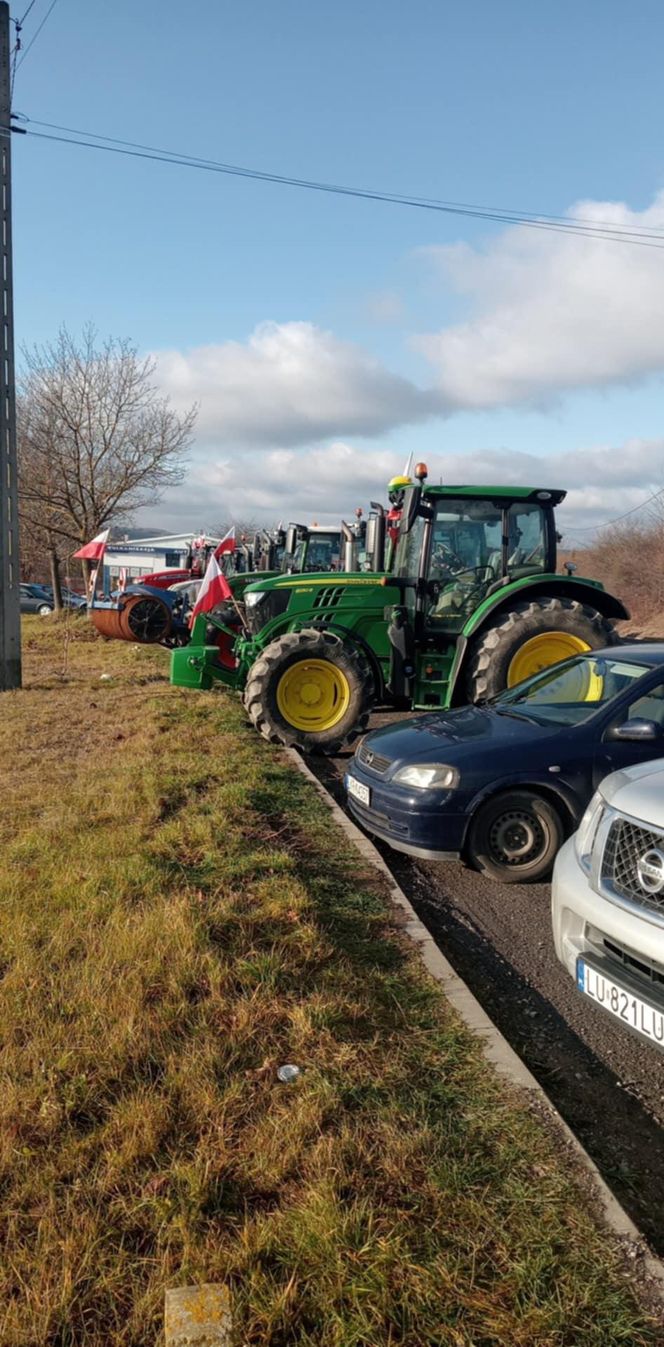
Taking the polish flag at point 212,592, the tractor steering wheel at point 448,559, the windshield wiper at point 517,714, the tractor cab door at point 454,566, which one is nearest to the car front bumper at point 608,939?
the windshield wiper at point 517,714

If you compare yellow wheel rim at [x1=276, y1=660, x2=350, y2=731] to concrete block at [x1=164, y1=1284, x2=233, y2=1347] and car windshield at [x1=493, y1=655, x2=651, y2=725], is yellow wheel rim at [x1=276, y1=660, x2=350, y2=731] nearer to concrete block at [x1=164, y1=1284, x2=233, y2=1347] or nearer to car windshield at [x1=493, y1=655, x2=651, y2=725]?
car windshield at [x1=493, y1=655, x2=651, y2=725]

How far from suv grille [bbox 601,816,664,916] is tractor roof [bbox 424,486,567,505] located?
593cm

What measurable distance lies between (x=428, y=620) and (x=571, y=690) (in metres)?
3.10

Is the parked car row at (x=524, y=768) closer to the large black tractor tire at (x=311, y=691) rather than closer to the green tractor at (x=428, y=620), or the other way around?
the green tractor at (x=428, y=620)

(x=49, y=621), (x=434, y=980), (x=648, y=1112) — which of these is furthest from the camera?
(x=49, y=621)

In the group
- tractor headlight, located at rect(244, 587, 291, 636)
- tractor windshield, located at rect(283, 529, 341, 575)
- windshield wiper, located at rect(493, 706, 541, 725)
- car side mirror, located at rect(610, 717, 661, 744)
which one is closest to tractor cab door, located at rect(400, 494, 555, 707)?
tractor headlight, located at rect(244, 587, 291, 636)

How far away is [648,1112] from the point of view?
10.2 feet

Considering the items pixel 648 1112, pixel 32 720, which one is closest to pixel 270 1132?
pixel 648 1112

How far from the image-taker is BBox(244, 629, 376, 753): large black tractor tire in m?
8.46

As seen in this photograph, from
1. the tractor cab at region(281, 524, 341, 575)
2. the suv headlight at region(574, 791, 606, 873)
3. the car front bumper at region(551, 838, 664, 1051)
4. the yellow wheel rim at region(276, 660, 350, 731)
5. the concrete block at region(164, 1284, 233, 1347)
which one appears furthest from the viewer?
the tractor cab at region(281, 524, 341, 575)

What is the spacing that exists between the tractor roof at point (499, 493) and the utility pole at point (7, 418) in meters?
7.27

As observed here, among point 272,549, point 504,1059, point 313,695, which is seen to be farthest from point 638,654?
point 272,549

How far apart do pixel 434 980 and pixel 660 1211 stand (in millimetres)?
1321

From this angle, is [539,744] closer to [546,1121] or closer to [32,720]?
[546,1121]
